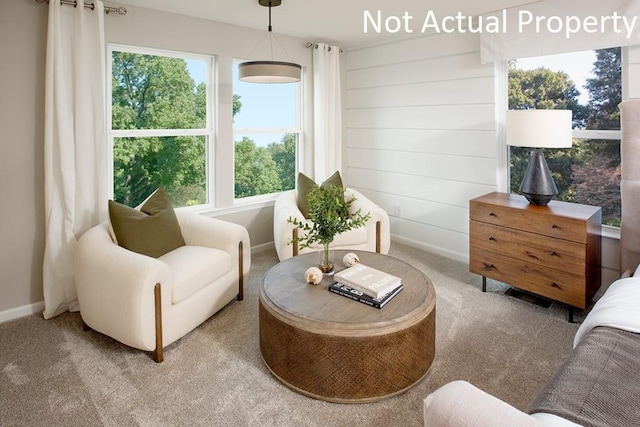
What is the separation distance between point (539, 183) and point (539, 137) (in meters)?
0.35

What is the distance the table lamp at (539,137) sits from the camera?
288 centimetres

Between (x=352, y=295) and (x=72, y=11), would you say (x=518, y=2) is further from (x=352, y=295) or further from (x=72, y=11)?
(x=72, y=11)

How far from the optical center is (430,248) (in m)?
4.42

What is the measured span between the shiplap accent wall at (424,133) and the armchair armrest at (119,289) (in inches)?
113

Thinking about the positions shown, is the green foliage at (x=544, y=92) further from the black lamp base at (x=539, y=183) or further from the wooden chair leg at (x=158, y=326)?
the wooden chair leg at (x=158, y=326)

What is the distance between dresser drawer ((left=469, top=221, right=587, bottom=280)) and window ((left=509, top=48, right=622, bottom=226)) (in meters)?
0.67

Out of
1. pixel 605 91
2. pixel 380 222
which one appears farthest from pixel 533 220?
pixel 380 222

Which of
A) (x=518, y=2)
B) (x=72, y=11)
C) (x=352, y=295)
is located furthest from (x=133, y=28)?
(x=518, y=2)

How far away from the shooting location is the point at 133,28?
331 centimetres

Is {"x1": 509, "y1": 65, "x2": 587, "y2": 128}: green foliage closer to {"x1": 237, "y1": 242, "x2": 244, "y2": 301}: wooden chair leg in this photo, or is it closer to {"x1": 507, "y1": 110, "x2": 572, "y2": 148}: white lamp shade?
{"x1": 507, "y1": 110, "x2": 572, "y2": 148}: white lamp shade

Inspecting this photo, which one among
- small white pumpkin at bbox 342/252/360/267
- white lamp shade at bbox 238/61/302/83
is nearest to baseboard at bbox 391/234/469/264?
small white pumpkin at bbox 342/252/360/267

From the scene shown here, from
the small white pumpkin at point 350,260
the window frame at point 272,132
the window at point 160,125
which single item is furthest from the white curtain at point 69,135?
the small white pumpkin at point 350,260

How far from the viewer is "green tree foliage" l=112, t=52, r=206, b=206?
3480 millimetres

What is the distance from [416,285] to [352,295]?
42 cm
